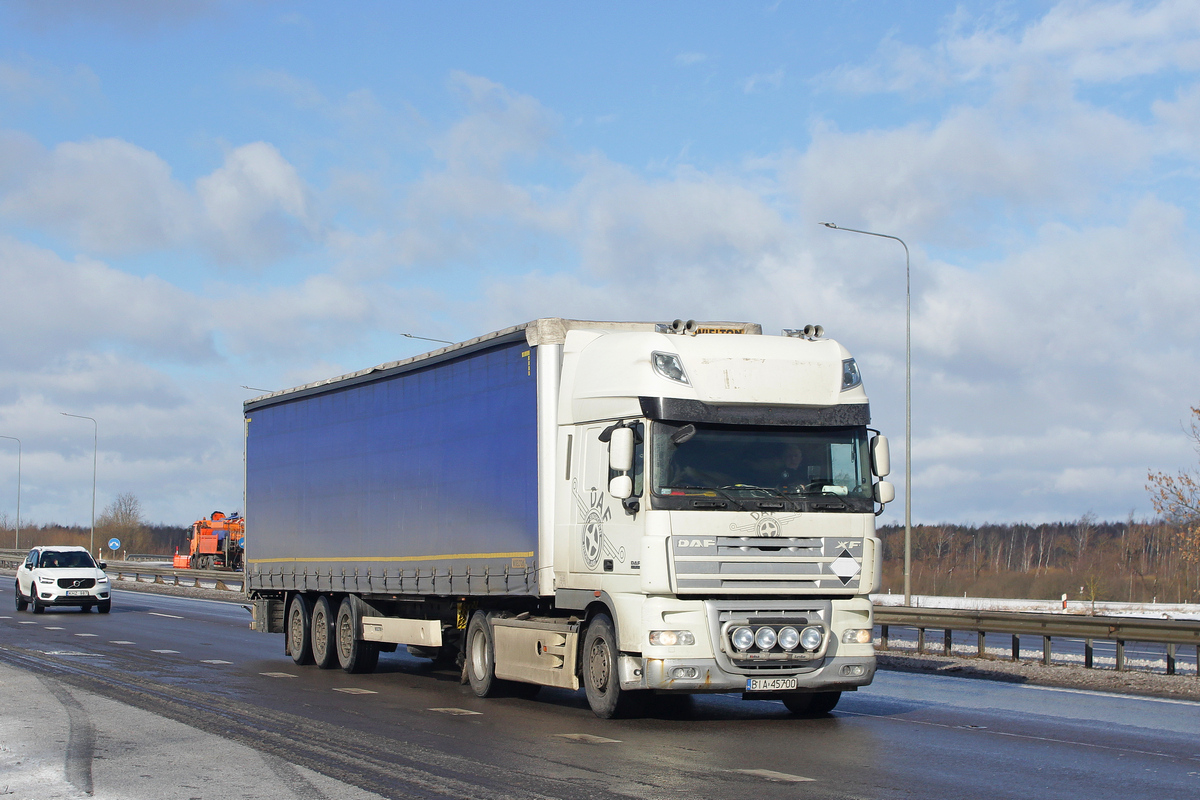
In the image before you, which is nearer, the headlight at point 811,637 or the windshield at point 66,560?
the headlight at point 811,637

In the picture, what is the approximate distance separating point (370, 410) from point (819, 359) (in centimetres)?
776

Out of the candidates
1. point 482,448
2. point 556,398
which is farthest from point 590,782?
point 482,448

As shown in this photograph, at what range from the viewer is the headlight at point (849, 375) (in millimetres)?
13062

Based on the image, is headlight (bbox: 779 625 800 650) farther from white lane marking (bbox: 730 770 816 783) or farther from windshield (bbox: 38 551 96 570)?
windshield (bbox: 38 551 96 570)

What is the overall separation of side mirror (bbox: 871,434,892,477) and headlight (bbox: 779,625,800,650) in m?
1.82

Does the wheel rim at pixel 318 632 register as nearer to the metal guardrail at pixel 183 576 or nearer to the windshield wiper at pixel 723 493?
the windshield wiper at pixel 723 493

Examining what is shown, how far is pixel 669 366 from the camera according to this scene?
1254 centimetres

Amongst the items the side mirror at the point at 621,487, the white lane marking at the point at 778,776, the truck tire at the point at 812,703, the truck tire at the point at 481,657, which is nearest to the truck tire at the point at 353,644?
the truck tire at the point at 481,657

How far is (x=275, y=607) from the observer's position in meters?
21.7

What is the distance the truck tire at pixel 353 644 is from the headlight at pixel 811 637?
8.10 metres

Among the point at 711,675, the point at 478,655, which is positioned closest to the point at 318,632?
the point at 478,655

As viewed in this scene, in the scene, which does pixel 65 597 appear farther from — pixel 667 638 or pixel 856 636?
pixel 856 636

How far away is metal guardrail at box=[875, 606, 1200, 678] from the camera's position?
59.3 feet

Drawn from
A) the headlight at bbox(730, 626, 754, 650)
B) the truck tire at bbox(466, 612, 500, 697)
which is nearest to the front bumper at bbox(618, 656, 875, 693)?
the headlight at bbox(730, 626, 754, 650)
